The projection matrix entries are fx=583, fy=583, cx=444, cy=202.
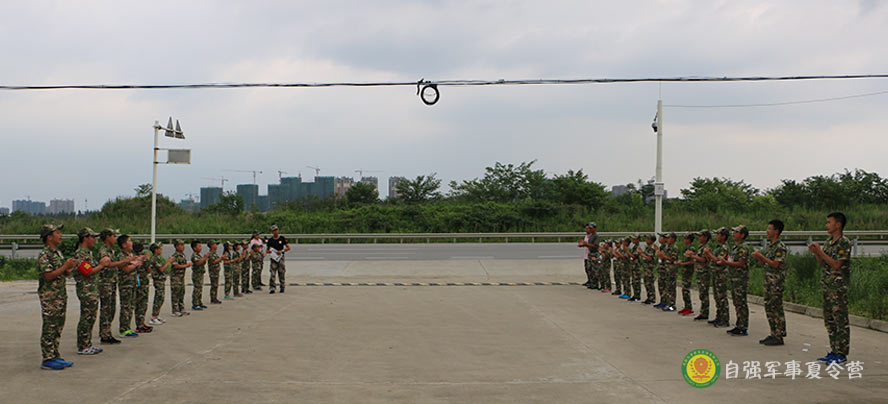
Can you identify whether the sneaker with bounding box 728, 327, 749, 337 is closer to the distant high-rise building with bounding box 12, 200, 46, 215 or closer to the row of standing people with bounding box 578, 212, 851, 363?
the row of standing people with bounding box 578, 212, 851, 363

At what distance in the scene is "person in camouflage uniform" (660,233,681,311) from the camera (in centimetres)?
1273

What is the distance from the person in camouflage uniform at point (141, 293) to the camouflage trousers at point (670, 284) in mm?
10504

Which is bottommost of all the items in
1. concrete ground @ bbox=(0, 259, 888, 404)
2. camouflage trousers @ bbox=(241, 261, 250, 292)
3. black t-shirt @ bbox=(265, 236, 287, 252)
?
concrete ground @ bbox=(0, 259, 888, 404)

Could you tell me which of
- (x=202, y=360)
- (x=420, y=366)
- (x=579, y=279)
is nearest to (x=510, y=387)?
(x=420, y=366)

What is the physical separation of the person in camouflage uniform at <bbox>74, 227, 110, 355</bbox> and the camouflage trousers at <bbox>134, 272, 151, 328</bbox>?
5.30ft


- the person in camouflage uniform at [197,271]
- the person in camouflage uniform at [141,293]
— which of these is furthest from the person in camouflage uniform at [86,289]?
the person in camouflage uniform at [197,271]

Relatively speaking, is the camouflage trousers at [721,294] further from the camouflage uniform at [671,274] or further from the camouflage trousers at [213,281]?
the camouflage trousers at [213,281]

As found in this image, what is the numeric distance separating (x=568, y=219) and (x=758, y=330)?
30.8m

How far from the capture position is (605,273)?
16.5 meters

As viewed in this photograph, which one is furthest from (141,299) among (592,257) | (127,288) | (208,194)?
(208,194)

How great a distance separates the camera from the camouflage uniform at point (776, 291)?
29.8ft

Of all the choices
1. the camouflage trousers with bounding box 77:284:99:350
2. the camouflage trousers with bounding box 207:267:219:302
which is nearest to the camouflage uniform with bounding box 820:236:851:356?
the camouflage trousers with bounding box 77:284:99:350

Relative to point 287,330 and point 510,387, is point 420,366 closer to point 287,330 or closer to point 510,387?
point 510,387

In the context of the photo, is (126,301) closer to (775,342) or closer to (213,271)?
(213,271)
